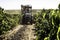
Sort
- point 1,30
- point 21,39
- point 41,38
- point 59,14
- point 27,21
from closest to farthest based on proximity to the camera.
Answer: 1. point 59,14
2. point 41,38
3. point 21,39
4. point 1,30
5. point 27,21

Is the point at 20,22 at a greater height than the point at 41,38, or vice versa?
the point at 41,38

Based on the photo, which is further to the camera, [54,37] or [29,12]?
[29,12]

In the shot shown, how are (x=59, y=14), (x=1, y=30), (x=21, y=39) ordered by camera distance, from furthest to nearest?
(x=1, y=30)
(x=21, y=39)
(x=59, y=14)

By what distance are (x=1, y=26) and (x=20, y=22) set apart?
73.2ft

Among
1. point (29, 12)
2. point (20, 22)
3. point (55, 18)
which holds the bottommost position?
point (20, 22)

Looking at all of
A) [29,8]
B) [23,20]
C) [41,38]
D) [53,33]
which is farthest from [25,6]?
[53,33]

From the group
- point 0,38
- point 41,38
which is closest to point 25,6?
point 0,38

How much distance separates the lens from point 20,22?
2004 inches

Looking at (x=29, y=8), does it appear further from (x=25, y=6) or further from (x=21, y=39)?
(x=21, y=39)

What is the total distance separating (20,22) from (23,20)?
2.75 meters

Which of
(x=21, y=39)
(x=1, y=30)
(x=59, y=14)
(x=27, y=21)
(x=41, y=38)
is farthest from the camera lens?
(x=27, y=21)

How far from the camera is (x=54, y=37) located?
565 inches

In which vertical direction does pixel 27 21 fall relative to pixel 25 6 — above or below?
below

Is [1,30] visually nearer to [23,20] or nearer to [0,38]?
[0,38]
